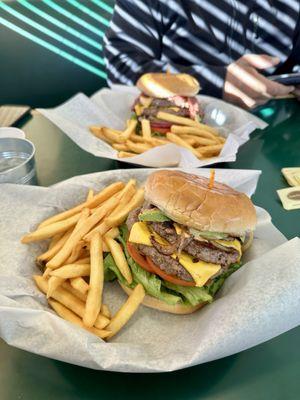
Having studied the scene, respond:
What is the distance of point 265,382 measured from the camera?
3.31 ft

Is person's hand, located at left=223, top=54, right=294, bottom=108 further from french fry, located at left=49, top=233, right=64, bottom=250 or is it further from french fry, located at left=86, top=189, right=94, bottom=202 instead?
french fry, located at left=49, top=233, right=64, bottom=250

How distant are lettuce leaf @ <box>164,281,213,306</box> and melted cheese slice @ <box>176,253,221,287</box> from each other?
2.4 inches

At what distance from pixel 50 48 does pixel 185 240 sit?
2.85 m

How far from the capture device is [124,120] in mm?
2354

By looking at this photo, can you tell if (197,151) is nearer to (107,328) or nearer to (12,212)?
(12,212)

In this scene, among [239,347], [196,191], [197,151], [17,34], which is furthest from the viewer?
[17,34]

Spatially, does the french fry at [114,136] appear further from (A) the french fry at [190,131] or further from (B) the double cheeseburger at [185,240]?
(B) the double cheeseburger at [185,240]

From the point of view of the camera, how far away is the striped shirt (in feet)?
9.29

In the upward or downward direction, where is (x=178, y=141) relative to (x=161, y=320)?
upward

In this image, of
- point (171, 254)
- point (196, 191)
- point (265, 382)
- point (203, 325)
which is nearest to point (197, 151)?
point (196, 191)

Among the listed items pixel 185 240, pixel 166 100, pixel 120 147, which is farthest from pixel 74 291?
pixel 166 100

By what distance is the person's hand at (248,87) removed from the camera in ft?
7.91

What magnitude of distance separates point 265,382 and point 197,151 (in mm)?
1100

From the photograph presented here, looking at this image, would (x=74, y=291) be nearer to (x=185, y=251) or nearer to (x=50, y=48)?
(x=185, y=251)
